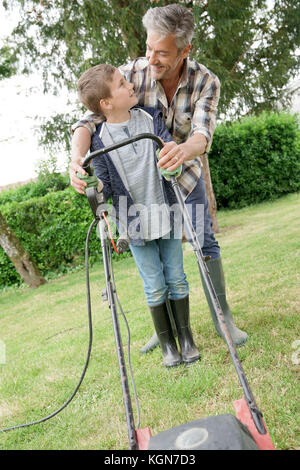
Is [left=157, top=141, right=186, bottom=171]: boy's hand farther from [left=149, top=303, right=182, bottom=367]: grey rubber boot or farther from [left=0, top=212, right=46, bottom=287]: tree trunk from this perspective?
[left=0, top=212, right=46, bottom=287]: tree trunk

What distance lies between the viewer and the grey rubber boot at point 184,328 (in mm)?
2770

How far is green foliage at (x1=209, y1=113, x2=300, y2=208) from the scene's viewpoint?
1102cm

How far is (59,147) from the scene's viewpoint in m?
7.45

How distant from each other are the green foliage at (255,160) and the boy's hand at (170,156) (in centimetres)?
910

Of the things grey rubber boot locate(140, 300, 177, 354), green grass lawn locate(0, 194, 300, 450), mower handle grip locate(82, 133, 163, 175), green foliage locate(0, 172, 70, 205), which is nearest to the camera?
mower handle grip locate(82, 133, 163, 175)

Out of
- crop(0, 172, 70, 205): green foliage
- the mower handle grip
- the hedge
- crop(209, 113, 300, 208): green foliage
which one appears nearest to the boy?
the mower handle grip

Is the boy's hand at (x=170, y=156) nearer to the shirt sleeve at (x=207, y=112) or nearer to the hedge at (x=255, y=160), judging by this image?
the shirt sleeve at (x=207, y=112)

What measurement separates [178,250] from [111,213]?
1.56 ft

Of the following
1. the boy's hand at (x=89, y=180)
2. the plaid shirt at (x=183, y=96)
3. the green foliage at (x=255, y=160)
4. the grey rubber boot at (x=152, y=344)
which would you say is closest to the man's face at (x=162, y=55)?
the plaid shirt at (x=183, y=96)

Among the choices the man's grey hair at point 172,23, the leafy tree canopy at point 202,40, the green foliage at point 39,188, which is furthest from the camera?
the green foliage at point 39,188

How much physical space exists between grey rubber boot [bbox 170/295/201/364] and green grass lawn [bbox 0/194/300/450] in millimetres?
83
